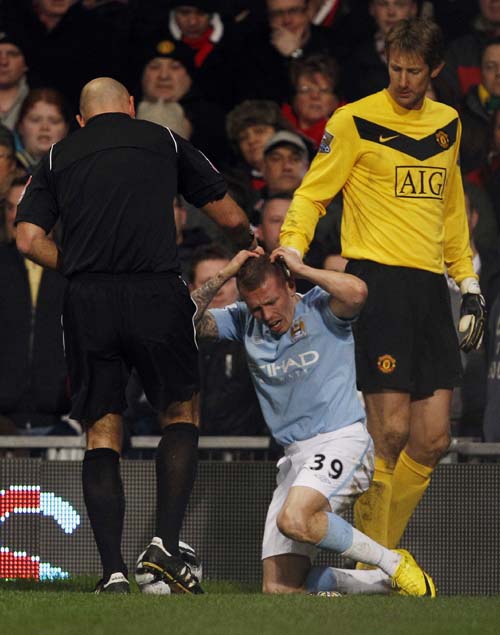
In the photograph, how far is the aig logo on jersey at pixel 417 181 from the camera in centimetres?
721

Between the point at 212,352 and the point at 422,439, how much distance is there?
9.00ft

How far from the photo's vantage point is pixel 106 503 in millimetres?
6312

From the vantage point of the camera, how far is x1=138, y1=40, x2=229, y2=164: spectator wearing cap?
36.4 feet

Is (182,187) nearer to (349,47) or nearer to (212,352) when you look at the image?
(212,352)

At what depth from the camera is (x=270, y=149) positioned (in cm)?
1072

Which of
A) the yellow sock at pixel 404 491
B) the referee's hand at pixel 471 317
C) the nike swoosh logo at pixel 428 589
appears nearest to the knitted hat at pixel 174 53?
the referee's hand at pixel 471 317

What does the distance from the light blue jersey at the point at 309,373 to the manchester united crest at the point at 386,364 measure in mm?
224

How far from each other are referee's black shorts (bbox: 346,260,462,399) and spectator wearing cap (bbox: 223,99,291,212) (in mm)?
3697

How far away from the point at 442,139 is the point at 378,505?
167cm

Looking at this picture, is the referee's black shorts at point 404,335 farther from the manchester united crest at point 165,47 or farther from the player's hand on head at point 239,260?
the manchester united crest at point 165,47

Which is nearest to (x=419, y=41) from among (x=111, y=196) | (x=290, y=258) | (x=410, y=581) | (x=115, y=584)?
(x=290, y=258)

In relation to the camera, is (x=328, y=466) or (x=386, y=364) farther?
(x=386, y=364)

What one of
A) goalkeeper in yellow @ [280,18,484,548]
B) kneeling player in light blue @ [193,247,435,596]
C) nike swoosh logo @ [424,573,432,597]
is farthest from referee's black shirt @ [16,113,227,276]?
nike swoosh logo @ [424,573,432,597]

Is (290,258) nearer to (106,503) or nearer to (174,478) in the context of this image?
(174,478)
